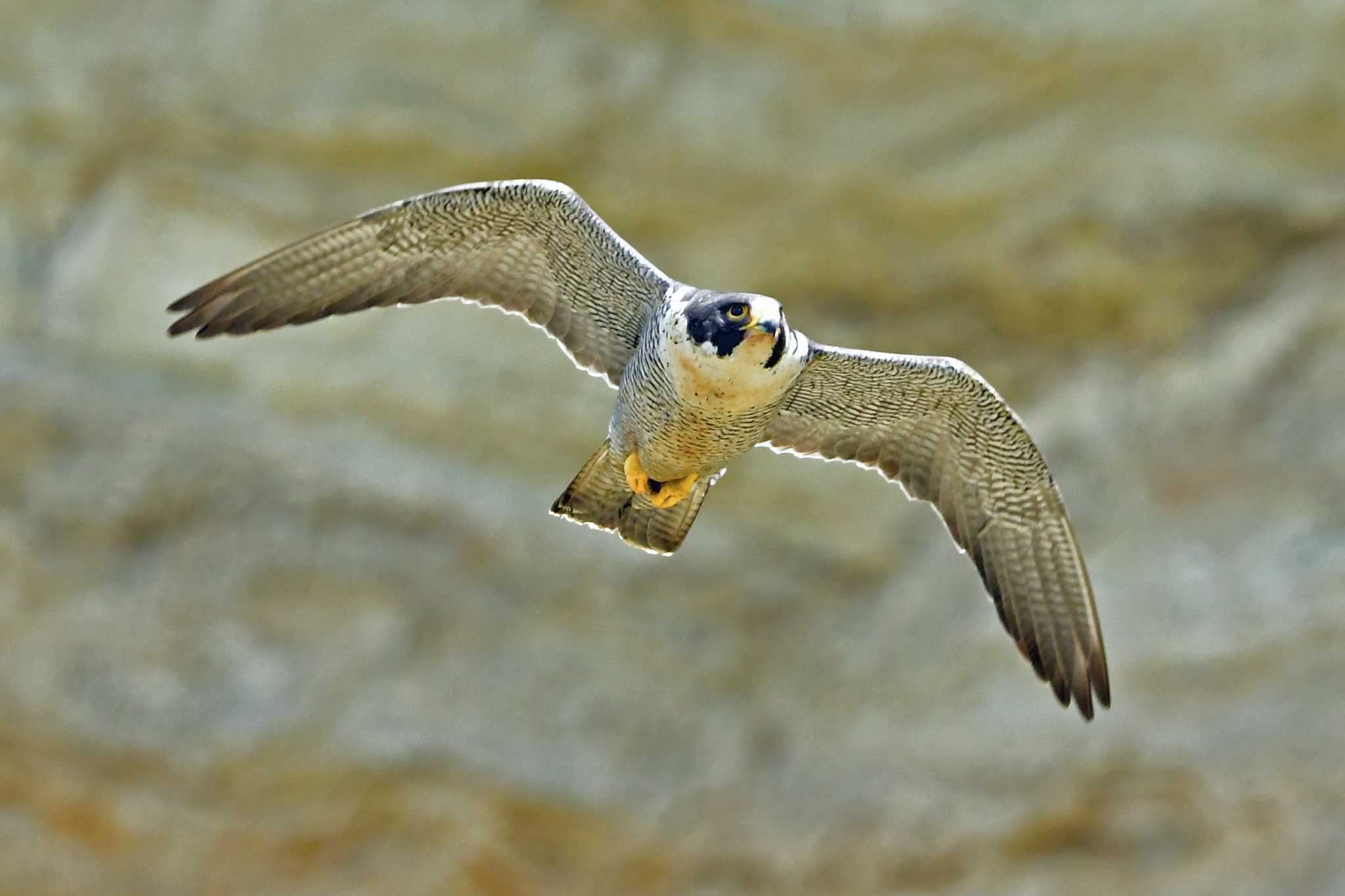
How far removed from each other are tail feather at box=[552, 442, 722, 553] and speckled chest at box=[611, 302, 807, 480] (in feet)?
0.87

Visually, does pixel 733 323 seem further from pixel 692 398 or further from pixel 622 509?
pixel 622 509

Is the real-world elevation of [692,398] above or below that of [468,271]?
below

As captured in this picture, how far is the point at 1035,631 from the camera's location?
22.7 feet

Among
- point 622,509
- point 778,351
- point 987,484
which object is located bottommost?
point 778,351

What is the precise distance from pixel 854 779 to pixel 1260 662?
6.68ft

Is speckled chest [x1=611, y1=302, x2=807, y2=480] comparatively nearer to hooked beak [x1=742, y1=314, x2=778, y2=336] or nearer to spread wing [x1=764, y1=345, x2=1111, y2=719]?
hooked beak [x1=742, y1=314, x2=778, y2=336]

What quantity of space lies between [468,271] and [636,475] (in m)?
0.90

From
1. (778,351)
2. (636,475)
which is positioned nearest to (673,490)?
(636,475)

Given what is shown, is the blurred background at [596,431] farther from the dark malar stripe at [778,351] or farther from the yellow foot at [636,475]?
the dark malar stripe at [778,351]

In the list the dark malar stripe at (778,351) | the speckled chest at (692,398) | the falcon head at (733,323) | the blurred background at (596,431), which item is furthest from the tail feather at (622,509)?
the blurred background at (596,431)

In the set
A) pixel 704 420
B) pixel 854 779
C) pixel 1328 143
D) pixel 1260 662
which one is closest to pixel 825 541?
pixel 854 779

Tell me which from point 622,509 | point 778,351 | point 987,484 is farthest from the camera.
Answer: point 987,484

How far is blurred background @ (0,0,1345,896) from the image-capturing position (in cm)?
979

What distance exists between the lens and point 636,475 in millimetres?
6277
